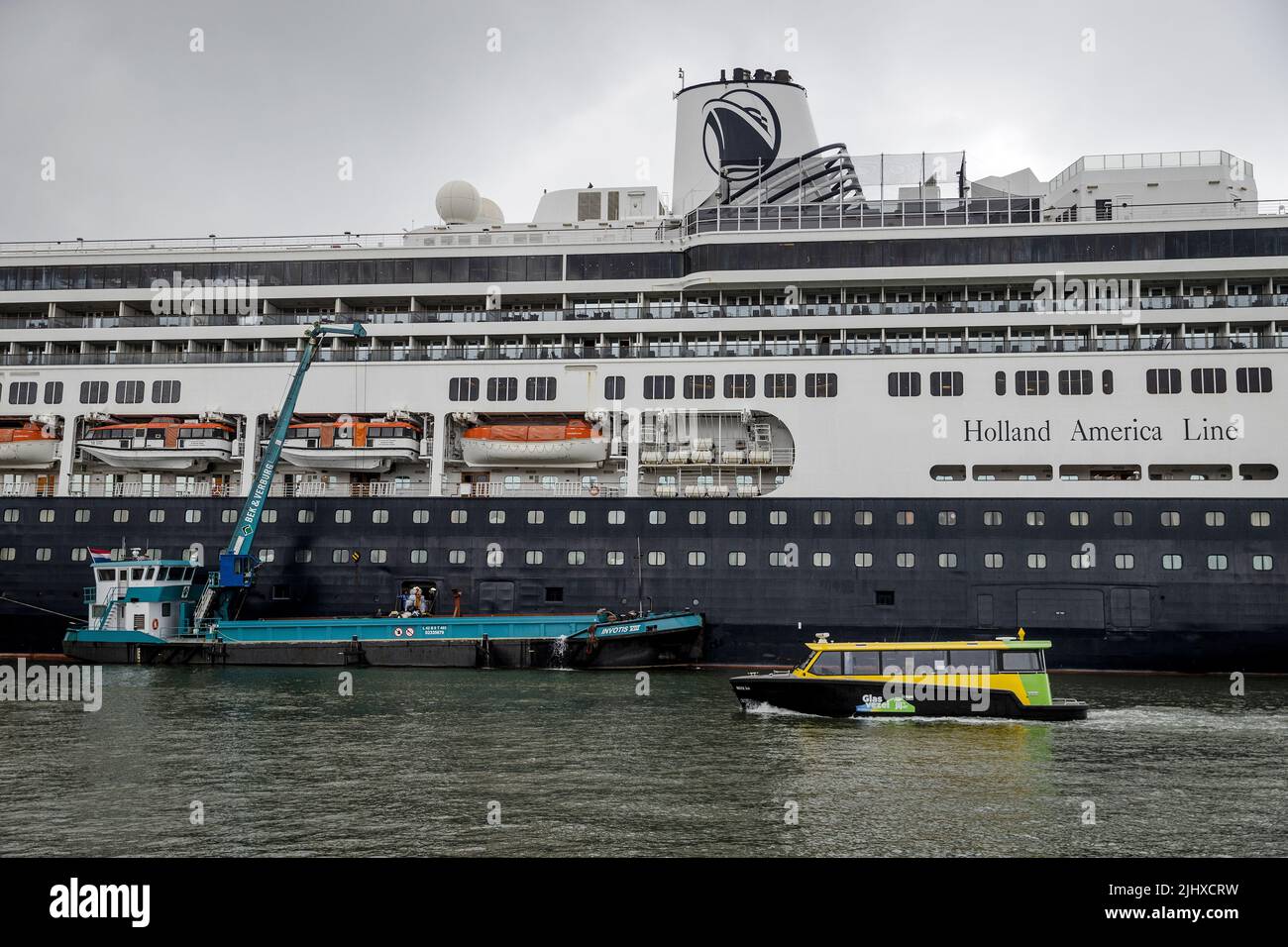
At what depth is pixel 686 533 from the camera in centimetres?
2878

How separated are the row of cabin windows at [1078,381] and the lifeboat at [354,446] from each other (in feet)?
47.7

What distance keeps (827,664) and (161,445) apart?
22311 mm

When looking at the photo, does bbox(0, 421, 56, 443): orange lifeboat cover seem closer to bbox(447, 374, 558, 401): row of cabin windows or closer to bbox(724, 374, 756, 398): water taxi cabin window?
bbox(447, 374, 558, 401): row of cabin windows

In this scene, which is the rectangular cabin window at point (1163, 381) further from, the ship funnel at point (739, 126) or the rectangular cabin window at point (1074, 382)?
the ship funnel at point (739, 126)

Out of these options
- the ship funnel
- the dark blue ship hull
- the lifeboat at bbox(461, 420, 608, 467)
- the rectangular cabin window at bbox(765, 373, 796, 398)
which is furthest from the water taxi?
the ship funnel

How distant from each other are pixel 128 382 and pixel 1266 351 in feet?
113

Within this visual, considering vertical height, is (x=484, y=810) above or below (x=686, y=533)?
below

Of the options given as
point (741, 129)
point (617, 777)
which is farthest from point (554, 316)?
point (617, 777)

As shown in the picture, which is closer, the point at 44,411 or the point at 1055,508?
the point at 1055,508

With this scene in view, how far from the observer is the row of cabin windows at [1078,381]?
28.4 metres

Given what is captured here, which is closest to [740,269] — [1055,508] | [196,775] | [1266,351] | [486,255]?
[486,255]

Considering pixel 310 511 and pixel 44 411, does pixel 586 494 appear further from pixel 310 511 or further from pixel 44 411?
pixel 44 411
